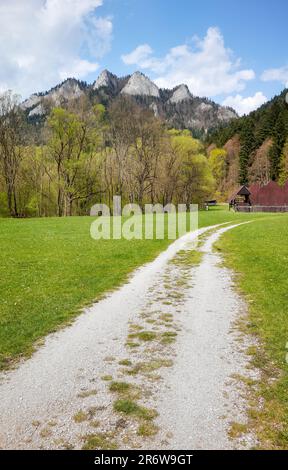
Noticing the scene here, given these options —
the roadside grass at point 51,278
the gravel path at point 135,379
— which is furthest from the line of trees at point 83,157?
the gravel path at point 135,379

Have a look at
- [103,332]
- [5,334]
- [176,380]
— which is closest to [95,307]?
[103,332]

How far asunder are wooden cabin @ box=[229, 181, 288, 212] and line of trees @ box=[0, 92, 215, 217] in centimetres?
2382

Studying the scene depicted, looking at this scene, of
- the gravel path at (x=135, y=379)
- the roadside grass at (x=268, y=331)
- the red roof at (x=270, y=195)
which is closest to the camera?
the gravel path at (x=135, y=379)

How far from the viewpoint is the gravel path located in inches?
197

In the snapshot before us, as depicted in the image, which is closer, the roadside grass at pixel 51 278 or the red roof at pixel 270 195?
the roadside grass at pixel 51 278

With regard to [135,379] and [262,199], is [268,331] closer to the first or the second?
[135,379]

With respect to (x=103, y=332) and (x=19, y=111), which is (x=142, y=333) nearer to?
(x=103, y=332)

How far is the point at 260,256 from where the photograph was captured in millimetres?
19859

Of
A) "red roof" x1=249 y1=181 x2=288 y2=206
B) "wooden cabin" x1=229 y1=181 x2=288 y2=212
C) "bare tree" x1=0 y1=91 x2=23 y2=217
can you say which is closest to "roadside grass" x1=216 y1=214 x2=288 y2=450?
"bare tree" x1=0 y1=91 x2=23 y2=217

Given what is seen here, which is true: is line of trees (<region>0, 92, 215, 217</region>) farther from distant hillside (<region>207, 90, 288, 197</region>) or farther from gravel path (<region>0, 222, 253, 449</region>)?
distant hillside (<region>207, 90, 288, 197</region>)

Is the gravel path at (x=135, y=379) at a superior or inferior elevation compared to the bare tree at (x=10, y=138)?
inferior

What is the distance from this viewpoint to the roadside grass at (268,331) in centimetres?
526

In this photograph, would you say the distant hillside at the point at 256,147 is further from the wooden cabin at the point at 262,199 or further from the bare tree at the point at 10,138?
the bare tree at the point at 10,138

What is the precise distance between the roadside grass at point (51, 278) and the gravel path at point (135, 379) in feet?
2.37
